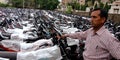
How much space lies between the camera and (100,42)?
3.84 metres

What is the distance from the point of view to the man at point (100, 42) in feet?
12.1

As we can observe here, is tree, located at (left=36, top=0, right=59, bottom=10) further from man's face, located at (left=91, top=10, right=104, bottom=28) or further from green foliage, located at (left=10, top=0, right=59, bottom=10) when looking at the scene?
man's face, located at (left=91, top=10, right=104, bottom=28)

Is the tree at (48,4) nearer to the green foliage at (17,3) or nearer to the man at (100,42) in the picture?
the green foliage at (17,3)

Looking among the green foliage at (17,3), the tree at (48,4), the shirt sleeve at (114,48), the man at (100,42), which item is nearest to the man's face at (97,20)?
the man at (100,42)

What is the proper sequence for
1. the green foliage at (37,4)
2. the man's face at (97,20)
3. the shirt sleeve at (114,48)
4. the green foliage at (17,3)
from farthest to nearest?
the green foliage at (17,3) → the green foliage at (37,4) → the man's face at (97,20) → the shirt sleeve at (114,48)

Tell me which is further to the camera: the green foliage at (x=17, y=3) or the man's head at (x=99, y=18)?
the green foliage at (x=17, y=3)

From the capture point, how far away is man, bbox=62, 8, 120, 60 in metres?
3.70

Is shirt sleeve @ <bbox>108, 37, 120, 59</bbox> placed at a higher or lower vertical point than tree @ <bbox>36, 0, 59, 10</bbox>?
higher

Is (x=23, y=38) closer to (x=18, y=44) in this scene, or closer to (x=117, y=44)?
(x=18, y=44)

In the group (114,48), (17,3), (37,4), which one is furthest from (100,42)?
(17,3)

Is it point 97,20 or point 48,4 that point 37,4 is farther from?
point 97,20

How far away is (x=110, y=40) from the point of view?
12.3ft

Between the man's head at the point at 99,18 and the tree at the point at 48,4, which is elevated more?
the man's head at the point at 99,18

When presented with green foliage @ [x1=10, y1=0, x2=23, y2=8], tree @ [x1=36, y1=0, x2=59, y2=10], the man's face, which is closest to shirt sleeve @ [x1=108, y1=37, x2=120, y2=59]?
the man's face
